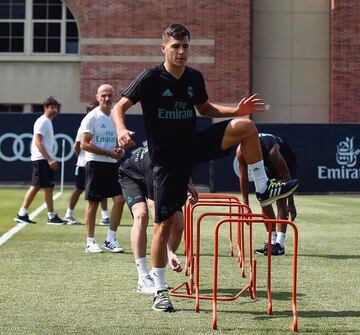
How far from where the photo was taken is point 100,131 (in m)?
12.1

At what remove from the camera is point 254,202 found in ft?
76.2

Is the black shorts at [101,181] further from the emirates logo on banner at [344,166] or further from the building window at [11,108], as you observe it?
the building window at [11,108]

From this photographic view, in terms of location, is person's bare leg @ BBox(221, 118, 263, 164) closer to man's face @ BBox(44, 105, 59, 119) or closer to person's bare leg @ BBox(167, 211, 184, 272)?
person's bare leg @ BBox(167, 211, 184, 272)

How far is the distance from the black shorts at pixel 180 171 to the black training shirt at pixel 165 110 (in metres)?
0.06

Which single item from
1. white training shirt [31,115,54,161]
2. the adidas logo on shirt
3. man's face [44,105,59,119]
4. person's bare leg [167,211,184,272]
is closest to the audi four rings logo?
white training shirt [31,115,54,161]

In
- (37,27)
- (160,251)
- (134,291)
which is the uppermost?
(37,27)

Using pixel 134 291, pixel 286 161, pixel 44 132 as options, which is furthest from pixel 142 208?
pixel 44 132

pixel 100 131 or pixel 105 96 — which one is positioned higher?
pixel 105 96

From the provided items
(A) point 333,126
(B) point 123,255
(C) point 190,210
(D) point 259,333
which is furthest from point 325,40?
(D) point 259,333

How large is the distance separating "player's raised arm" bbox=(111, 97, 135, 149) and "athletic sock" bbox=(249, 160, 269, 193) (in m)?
1.00

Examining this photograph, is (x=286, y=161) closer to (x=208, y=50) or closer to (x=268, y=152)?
(x=268, y=152)

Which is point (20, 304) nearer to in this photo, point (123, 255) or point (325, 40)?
point (123, 255)

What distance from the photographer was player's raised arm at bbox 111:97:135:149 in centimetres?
716

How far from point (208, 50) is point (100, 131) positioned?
81.6 ft
